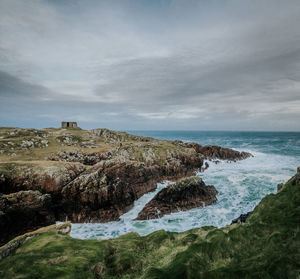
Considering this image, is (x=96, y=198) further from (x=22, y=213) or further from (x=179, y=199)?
(x=179, y=199)

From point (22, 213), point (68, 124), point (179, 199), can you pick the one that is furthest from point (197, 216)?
point (68, 124)

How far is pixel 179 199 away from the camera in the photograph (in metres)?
24.8

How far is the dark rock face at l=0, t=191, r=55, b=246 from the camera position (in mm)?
17719

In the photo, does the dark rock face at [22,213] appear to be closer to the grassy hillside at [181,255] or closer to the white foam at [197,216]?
the white foam at [197,216]

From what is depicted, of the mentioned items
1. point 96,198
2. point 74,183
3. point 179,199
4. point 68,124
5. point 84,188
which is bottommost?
point 179,199

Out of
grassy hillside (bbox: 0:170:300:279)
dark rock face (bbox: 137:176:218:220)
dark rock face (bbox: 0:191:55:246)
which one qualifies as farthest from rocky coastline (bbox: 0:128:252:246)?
grassy hillside (bbox: 0:170:300:279)

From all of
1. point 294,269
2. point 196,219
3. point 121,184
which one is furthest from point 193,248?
point 121,184

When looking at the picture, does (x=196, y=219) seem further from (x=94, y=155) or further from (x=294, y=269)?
(x=94, y=155)

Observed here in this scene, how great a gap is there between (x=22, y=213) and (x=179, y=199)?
20.9 meters

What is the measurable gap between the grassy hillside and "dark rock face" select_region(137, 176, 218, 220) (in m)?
12.7

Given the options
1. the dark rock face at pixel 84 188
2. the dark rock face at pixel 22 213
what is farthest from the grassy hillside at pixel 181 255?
the dark rock face at pixel 84 188

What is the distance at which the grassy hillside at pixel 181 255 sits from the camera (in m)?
5.90

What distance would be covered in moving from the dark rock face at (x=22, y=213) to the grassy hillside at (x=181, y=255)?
11.5 m

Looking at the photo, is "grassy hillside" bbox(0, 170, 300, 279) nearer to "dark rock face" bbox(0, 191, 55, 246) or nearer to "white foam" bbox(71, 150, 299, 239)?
"white foam" bbox(71, 150, 299, 239)
